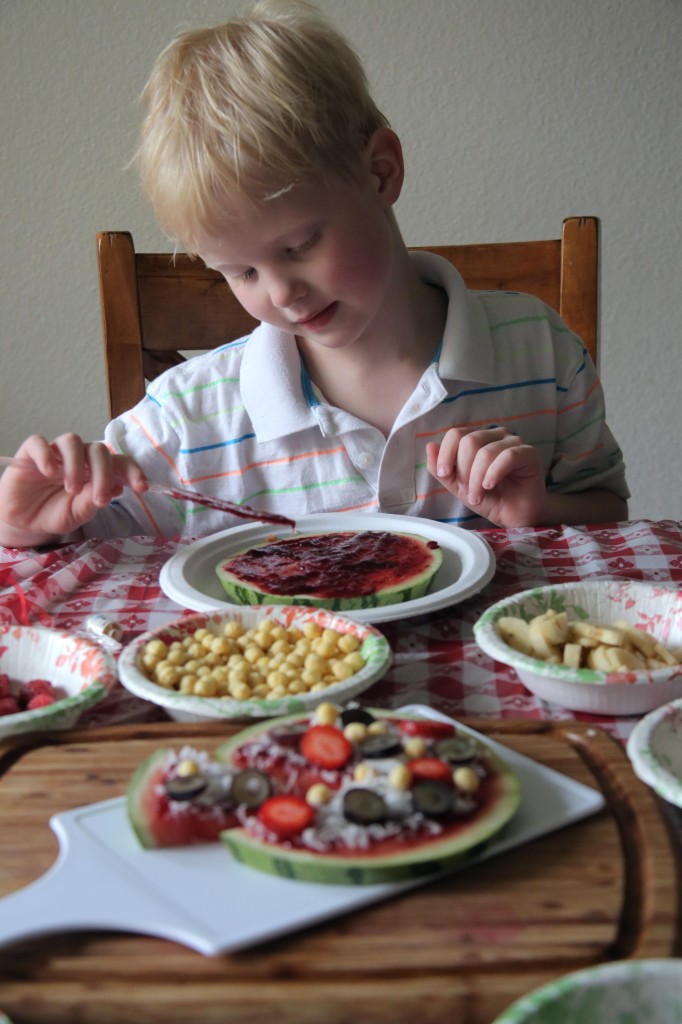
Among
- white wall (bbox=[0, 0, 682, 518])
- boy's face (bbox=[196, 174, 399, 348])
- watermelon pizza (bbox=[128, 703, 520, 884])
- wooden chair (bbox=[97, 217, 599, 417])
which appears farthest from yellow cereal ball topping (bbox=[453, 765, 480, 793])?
white wall (bbox=[0, 0, 682, 518])

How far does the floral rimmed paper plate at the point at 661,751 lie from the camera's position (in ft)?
2.09

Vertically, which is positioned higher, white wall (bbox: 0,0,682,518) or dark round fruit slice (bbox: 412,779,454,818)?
white wall (bbox: 0,0,682,518)

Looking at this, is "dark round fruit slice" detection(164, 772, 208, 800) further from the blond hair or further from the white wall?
the white wall

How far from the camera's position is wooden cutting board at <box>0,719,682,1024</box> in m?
0.52

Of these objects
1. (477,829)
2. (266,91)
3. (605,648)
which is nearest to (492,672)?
(605,648)

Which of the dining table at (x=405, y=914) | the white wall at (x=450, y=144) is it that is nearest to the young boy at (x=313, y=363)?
the dining table at (x=405, y=914)

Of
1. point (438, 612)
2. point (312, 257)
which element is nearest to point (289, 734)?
point (438, 612)

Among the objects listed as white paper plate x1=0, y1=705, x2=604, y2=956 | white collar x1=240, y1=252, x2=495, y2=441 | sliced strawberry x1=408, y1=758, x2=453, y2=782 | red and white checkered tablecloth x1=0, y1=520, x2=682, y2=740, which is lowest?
red and white checkered tablecloth x1=0, y1=520, x2=682, y2=740

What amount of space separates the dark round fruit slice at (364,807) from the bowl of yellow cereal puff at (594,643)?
0.24 m

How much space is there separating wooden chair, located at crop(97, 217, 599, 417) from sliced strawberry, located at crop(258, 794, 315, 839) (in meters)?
1.28

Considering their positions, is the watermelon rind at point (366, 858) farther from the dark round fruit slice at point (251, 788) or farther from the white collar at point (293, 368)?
the white collar at point (293, 368)

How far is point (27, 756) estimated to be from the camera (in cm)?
77

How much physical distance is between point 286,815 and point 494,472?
65 centimetres

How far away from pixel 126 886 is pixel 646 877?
0.31m
